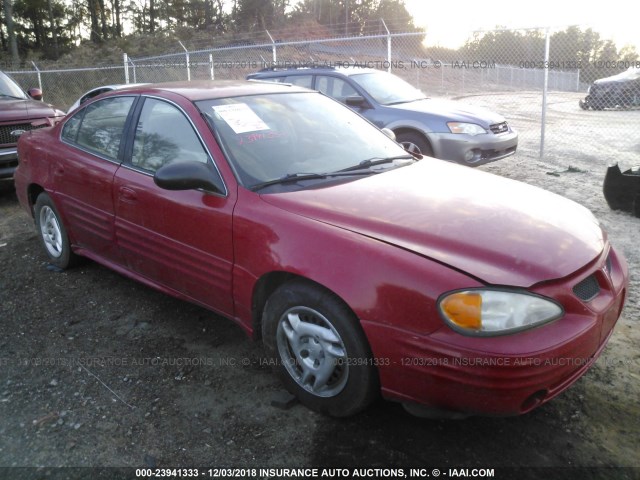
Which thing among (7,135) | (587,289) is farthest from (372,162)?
(7,135)

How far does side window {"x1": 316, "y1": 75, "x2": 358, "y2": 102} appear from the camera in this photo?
8305 millimetres

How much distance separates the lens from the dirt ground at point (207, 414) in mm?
2568

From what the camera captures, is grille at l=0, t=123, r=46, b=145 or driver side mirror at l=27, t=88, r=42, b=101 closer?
grille at l=0, t=123, r=46, b=145


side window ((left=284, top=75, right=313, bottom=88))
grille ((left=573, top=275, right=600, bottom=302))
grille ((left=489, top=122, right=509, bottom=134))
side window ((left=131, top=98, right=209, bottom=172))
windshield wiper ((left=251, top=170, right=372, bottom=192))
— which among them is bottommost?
grille ((left=573, top=275, right=600, bottom=302))

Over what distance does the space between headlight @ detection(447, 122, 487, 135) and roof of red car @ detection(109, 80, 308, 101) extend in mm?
3942

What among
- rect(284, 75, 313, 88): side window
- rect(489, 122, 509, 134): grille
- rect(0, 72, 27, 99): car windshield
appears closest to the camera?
rect(489, 122, 509, 134): grille

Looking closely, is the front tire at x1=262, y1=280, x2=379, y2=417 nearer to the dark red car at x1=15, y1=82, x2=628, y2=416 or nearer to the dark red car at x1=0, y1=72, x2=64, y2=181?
the dark red car at x1=15, y1=82, x2=628, y2=416

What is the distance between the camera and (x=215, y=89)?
377 centimetres

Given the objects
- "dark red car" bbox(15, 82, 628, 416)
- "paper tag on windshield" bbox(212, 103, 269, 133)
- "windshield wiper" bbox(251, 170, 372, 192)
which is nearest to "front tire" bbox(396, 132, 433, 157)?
"dark red car" bbox(15, 82, 628, 416)

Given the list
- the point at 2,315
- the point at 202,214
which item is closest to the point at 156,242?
the point at 202,214

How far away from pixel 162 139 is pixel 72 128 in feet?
4.29

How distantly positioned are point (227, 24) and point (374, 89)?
3934cm

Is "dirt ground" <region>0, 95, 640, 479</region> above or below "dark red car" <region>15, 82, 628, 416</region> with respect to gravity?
below

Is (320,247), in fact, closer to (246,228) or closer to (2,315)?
(246,228)
